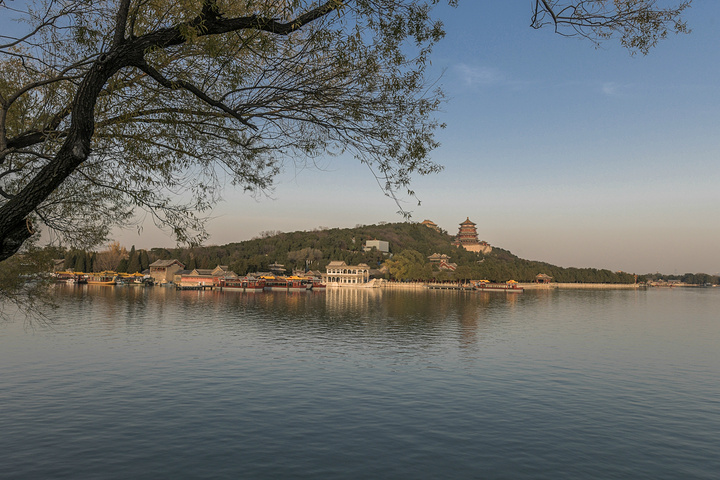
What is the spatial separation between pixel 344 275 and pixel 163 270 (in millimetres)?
53431

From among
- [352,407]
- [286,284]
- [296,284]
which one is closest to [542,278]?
[296,284]

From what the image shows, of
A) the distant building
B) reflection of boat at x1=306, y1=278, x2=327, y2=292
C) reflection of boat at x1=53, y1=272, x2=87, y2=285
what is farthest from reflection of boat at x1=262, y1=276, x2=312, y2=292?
the distant building

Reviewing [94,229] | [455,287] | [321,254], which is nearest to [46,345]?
[94,229]

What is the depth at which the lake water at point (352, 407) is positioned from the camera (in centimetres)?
1249

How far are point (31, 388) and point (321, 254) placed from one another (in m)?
177

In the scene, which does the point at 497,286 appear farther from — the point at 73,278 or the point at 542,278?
the point at 73,278

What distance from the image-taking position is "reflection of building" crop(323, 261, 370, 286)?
525ft

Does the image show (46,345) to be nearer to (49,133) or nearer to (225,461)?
(225,461)

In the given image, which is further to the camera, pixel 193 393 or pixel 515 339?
pixel 515 339

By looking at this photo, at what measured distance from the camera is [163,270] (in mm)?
143250

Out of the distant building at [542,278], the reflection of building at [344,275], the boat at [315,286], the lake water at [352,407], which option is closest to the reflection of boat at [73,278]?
the boat at [315,286]

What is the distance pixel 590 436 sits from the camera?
48.5ft

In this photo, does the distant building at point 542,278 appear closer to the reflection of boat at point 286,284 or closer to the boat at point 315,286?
the boat at point 315,286

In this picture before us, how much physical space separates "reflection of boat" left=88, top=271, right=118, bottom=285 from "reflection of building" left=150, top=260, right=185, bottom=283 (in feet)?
33.0
